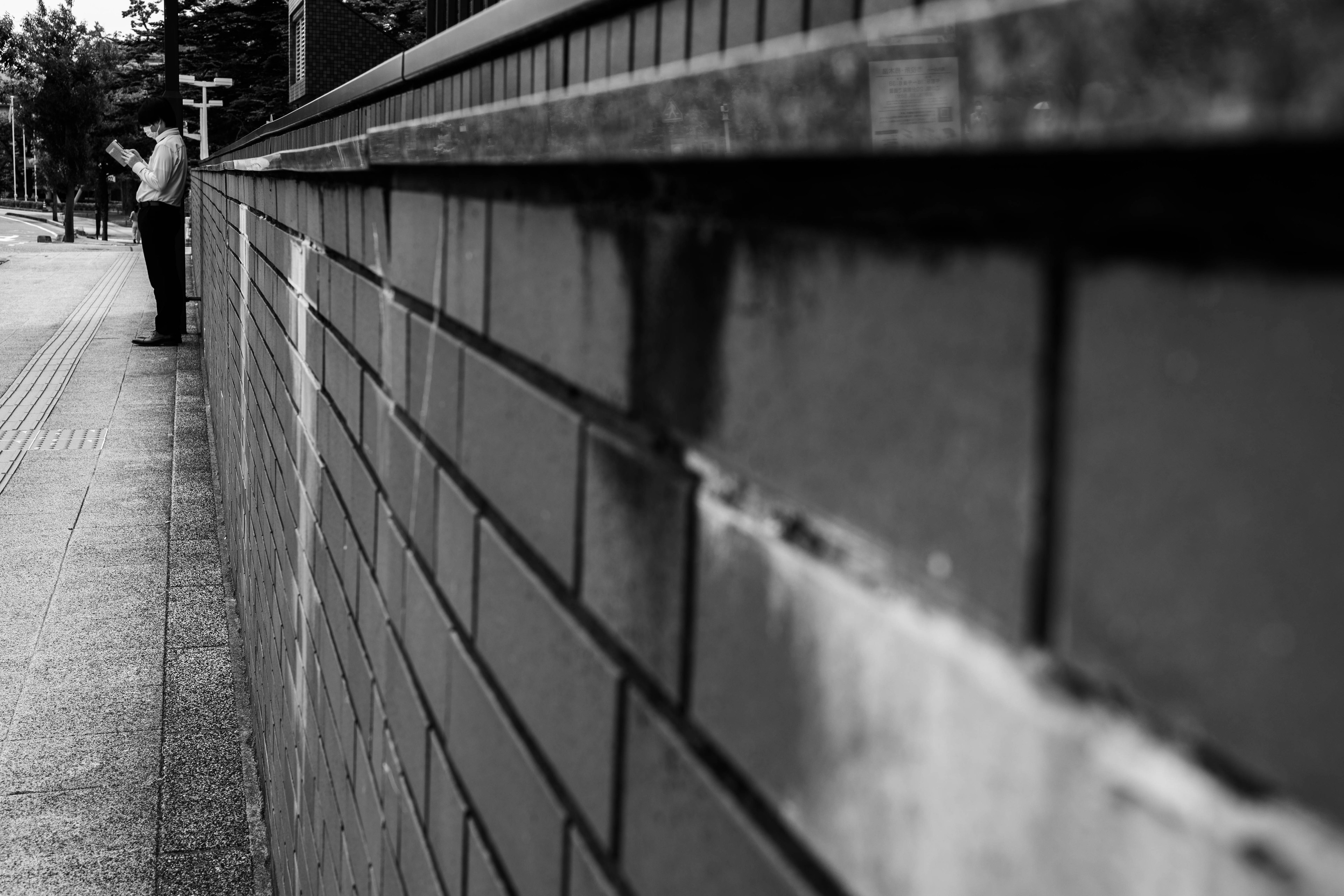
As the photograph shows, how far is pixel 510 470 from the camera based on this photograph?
4.06 feet

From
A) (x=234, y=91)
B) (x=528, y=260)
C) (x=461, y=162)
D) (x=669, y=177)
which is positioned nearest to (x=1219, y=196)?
(x=669, y=177)

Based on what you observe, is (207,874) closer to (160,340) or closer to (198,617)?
(198,617)

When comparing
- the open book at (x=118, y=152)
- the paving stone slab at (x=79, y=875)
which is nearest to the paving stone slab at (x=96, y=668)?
the paving stone slab at (x=79, y=875)

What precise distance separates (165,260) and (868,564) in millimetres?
13586

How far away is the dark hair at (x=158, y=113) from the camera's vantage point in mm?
12727

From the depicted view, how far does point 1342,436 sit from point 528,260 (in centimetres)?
92

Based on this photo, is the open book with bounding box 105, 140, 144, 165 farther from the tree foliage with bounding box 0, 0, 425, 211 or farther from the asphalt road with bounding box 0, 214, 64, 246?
the asphalt road with bounding box 0, 214, 64, 246

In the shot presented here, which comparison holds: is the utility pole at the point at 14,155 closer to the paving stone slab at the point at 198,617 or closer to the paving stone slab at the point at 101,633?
the paving stone slab at the point at 198,617

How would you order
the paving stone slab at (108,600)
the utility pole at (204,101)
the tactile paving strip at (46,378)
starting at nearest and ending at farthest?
the paving stone slab at (108,600) < the tactile paving strip at (46,378) < the utility pole at (204,101)

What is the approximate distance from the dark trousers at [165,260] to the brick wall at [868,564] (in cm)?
1272

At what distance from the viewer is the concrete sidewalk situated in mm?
4070

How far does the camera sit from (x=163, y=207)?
1335 cm

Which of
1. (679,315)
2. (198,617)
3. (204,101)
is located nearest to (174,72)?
(198,617)

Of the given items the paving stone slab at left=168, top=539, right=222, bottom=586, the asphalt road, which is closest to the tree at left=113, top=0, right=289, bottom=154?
the asphalt road
